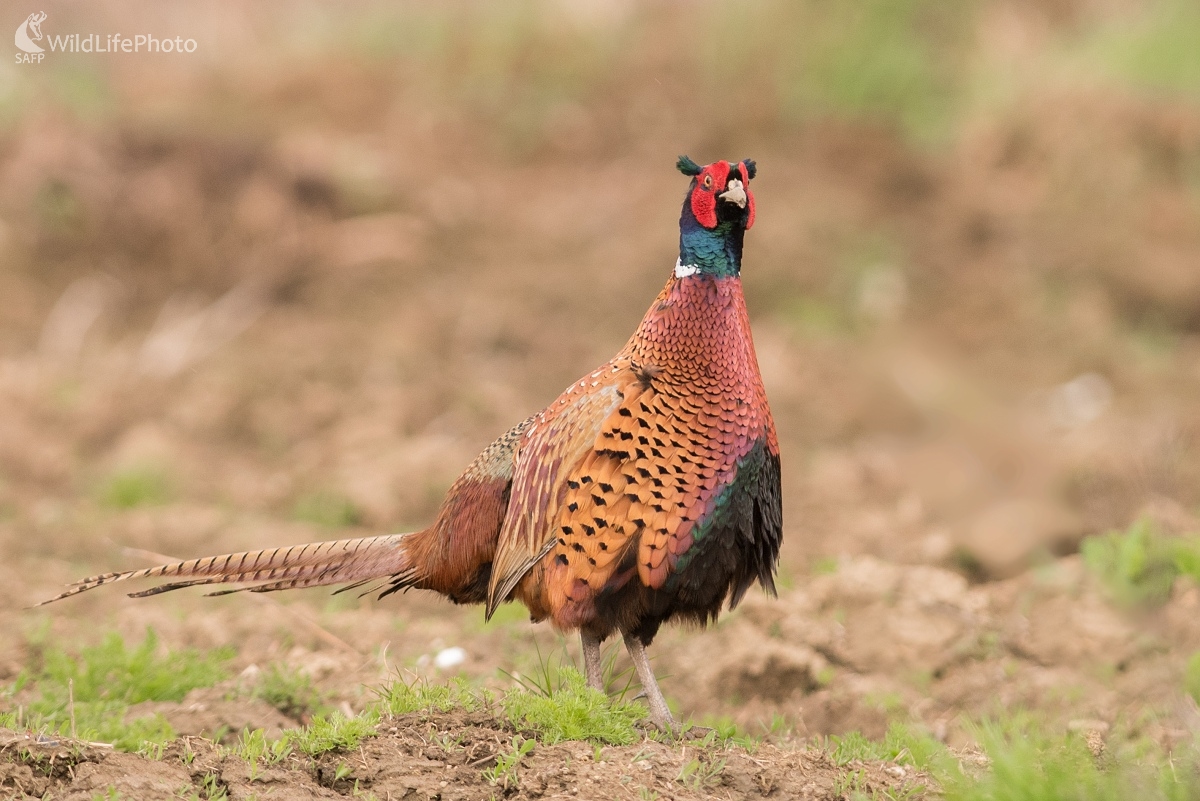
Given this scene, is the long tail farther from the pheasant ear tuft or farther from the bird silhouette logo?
the bird silhouette logo

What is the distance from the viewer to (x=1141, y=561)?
4.96m

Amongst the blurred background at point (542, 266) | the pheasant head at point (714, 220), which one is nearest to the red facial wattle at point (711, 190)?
the pheasant head at point (714, 220)

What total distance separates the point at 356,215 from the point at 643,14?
3.63 meters

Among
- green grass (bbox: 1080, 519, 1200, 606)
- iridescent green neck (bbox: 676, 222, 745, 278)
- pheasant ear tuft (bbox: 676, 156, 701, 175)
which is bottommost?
green grass (bbox: 1080, 519, 1200, 606)

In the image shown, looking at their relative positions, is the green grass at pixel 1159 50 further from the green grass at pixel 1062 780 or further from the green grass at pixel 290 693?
the green grass at pixel 290 693

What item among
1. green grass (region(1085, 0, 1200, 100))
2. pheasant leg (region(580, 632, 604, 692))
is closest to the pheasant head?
pheasant leg (region(580, 632, 604, 692))

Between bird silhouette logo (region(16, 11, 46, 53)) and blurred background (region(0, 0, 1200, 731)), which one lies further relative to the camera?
bird silhouette logo (region(16, 11, 46, 53))

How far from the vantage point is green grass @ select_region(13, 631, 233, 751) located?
12.3ft

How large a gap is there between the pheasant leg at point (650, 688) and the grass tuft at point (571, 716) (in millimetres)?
169

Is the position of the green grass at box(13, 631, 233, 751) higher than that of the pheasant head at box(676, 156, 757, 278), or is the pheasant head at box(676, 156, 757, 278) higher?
the pheasant head at box(676, 156, 757, 278)

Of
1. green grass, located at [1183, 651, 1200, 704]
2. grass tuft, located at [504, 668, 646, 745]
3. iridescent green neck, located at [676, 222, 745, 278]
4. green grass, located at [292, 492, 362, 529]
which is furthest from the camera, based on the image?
green grass, located at [292, 492, 362, 529]

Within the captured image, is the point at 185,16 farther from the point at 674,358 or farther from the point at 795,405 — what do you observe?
the point at 674,358

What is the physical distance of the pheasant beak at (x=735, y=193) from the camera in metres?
3.51

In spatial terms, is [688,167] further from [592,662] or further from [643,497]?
[592,662]
